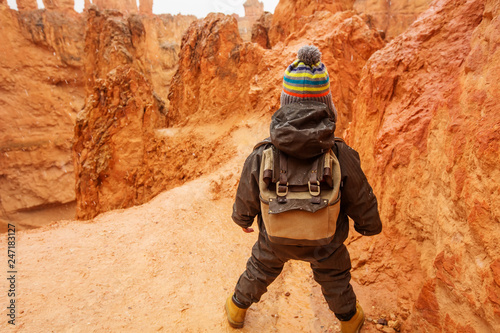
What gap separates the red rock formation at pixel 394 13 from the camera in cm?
1900

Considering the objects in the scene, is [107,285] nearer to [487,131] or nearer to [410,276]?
[410,276]

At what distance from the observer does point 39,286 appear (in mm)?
2801

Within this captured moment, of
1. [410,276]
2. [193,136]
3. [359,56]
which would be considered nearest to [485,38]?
[410,276]

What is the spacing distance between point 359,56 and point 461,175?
5.62m

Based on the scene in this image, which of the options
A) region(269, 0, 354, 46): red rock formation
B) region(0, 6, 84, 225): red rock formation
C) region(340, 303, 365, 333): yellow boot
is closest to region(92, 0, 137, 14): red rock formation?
region(0, 6, 84, 225): red rock formation

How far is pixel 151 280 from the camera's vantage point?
9.49 ft

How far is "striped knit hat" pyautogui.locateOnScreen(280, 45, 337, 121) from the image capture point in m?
1.68

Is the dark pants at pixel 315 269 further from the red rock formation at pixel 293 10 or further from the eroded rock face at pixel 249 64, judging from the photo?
the red rock formation at pixel 293 10

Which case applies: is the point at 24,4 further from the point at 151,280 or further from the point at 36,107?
the point at 151,280

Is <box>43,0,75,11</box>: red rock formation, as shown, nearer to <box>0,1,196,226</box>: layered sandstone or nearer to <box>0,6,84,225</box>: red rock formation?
<box>0,1,196,226</box>: layered sandstone

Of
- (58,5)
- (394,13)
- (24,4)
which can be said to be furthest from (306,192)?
(58,5)

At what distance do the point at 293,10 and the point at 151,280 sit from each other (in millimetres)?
11860

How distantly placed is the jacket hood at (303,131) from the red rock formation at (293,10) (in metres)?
10.5

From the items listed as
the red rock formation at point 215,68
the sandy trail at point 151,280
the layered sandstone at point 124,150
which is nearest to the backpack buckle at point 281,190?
the sandy trail at point 151,280
